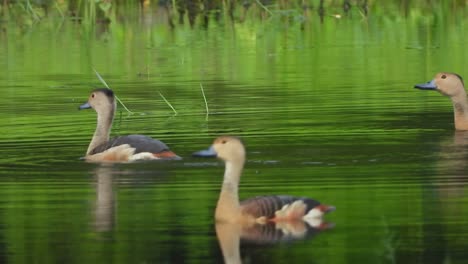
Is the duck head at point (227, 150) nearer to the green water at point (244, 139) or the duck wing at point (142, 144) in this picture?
the green water at point (244, 139)

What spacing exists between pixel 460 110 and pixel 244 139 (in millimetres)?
2827

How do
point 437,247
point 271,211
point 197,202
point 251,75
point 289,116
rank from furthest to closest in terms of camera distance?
1. point 251,75
2. point 289,116
3. point 197,202
4. point 271,211
5. point 437,247

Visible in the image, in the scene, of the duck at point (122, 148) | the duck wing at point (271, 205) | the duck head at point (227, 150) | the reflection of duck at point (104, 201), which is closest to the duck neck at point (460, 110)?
the duck at point (122, 148)

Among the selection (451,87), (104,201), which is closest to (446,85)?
(451,87)

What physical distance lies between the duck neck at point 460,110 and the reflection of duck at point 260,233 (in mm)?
6321

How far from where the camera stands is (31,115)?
1728 centimetres

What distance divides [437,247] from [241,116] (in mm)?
7534

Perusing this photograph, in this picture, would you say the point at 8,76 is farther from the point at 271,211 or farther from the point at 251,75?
the point at 271,211

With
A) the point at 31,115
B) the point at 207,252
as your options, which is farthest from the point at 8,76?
the point at 207,252

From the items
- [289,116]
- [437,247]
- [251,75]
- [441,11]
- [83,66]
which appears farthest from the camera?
[441,11]

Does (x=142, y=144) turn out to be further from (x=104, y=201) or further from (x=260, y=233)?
(x=260, y=233)

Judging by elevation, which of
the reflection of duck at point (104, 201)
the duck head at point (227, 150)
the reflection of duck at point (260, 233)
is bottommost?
the reflection of duck at point (260, 233)

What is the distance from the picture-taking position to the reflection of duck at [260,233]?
962 cm

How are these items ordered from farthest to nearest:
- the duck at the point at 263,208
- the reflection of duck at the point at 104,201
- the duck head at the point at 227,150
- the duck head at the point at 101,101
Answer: the duck head at the point at 101,101
the duck head at the point at 227,150
the reflection of duck at the point at 104,201
the duck at the point at 263,208
